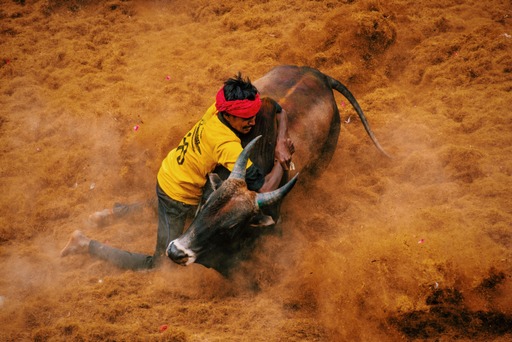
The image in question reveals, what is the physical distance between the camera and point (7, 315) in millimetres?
3910

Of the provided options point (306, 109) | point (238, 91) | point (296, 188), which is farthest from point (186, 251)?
point (306, 109)

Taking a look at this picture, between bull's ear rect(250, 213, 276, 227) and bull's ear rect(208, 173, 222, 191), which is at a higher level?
bull's ear rect(208, 173, 222, 191)

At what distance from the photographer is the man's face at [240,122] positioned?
145 inches

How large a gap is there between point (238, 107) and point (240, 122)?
0.18m

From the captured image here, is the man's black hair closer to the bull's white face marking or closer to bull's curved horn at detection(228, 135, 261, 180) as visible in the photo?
bull's curved horn at detection(228, 135, 261, 180)

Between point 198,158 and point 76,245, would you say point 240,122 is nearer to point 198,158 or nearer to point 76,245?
point 198,158

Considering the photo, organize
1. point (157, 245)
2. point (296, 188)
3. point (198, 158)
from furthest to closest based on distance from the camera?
1. point (296, 188)
2. point (157, 245)
3. point (198, 158)

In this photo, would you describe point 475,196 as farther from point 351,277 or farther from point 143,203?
point 143,203

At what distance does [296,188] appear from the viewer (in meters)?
5.35

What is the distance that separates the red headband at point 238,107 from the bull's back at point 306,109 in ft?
4.14

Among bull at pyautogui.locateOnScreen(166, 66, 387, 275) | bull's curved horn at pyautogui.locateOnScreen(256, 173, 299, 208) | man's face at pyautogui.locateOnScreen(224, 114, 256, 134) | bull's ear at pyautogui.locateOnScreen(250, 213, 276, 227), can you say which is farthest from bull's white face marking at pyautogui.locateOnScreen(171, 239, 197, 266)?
man's face at pyautogui.locateOnScreen(224, 114, 256, 134)

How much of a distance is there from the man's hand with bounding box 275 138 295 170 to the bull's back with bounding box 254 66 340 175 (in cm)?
87

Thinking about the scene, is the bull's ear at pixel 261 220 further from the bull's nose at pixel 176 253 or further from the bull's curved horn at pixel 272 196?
the bull's nose at pixel 176 253

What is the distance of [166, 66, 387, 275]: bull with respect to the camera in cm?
348
